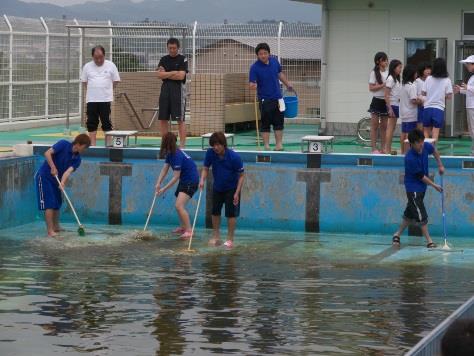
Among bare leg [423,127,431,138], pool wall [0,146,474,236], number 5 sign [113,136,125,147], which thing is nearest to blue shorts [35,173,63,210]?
pool wall [0,146,474,236]

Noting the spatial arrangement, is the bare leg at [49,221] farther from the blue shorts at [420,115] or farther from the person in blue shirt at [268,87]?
the blue shorts at [420,115]

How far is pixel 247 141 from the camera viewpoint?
2261 centimetres

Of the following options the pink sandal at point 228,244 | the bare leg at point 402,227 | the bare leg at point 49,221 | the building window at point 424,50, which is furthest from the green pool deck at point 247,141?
the pink sandal at point 228,244

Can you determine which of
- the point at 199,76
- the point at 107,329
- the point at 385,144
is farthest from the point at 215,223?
the point at 199,76

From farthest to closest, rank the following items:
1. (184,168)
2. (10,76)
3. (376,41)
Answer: (10,76), (376,41), (184,168)

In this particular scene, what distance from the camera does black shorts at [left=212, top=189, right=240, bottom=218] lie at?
16.2m

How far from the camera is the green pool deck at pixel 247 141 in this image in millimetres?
20652

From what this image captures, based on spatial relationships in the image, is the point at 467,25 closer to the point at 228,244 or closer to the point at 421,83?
the point at 421,83

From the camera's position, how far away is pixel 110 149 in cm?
1895

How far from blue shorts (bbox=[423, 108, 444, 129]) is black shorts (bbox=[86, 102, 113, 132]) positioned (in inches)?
203

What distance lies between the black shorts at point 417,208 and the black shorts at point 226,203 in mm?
2293

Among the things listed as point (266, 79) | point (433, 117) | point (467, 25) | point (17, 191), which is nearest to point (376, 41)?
point (467, 25)

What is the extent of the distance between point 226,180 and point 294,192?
2273mm

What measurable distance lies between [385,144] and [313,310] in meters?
7.36
